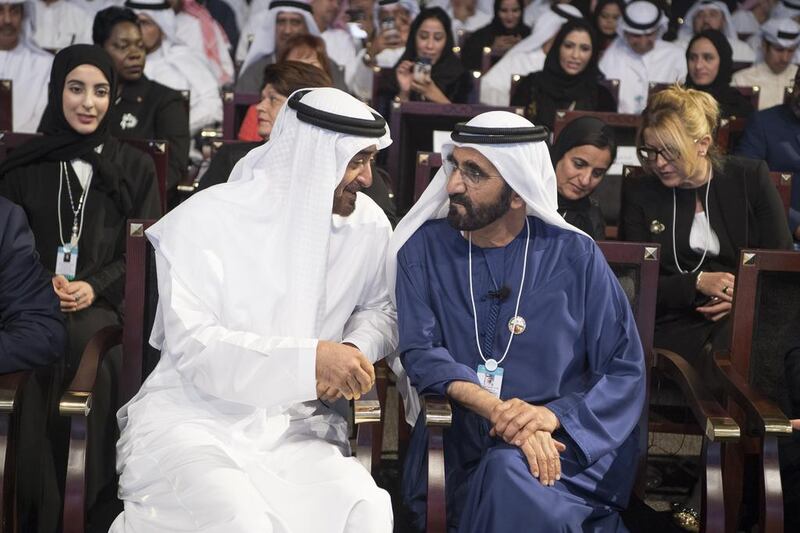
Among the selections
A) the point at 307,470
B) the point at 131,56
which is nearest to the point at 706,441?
the point at 307,470

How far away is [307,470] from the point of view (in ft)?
9.24

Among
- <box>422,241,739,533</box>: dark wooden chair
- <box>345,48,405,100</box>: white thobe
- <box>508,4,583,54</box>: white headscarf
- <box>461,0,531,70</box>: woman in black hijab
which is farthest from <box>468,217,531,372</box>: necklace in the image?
<box>461,0,531,70</box>: woman in black hijab

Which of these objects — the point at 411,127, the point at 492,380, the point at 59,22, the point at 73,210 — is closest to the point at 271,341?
the point at 492,380

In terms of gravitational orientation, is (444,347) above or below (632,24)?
below

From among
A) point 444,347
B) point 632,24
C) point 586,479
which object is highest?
point 632,24

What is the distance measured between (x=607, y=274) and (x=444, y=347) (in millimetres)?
479

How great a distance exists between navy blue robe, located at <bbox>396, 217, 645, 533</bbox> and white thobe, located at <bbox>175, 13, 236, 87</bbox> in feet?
15.3

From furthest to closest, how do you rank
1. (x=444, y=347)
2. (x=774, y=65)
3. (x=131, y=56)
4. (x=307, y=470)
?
(x=774, y=65)
(x=131, y=56)
(x=444, y=347)
(x=307, y=470)

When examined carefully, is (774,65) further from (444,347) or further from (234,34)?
(444,347)

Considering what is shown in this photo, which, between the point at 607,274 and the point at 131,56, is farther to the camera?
the point at 131,56

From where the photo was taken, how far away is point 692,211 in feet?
13.8

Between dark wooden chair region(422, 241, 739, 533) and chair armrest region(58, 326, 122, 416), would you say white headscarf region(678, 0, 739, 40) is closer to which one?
dark wooden chair region(422, 241, 739, 533)

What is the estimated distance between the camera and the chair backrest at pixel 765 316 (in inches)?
129

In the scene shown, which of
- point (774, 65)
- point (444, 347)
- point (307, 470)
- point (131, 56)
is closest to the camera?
point (307, 470)
